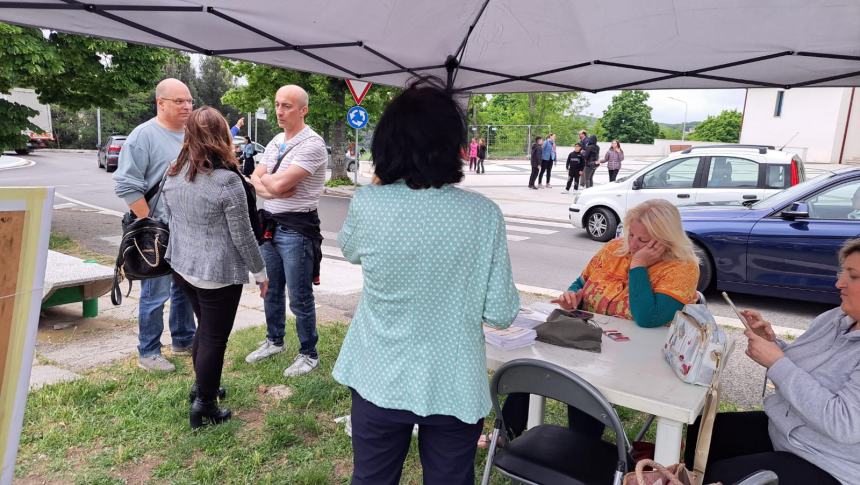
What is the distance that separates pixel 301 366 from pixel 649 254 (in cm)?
251

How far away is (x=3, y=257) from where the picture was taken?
1518mm

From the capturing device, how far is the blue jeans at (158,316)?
393 cm

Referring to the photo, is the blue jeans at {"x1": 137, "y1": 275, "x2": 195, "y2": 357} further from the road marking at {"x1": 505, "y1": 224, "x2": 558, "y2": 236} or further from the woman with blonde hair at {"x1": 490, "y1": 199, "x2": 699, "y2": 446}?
the road marking at {"x1": 505, "y1": 224, "x2": 558, "y2": 236}

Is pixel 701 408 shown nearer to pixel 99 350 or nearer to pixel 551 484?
pixel 551 484

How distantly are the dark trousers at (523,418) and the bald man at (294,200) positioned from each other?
5.37 ft

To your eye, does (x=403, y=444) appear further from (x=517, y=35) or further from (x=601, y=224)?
(x=601, y=224)

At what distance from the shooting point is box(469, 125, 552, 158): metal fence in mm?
33562

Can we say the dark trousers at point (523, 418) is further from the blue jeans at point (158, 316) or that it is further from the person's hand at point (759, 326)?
the blue jeans at point (158, 316)

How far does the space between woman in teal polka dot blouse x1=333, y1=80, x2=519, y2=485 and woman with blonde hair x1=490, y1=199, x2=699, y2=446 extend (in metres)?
1.44

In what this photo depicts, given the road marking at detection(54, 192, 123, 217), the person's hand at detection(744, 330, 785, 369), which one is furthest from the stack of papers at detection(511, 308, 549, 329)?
the road marking at detection(54, 192, 123, 217)

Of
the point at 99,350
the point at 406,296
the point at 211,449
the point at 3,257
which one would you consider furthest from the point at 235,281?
the point at 99,350

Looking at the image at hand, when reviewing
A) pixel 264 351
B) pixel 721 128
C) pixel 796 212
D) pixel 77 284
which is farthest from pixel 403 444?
pixel 721 128

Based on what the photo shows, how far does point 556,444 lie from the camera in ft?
7.84

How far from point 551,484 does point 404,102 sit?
1.52 m
